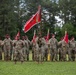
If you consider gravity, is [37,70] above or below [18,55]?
below

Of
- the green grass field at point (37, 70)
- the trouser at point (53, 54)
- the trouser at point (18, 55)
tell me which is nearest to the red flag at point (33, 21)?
the trouser at point (18, 55)

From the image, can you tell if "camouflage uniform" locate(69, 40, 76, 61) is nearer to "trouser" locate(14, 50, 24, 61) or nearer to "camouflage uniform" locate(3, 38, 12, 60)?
"camouflage uniform" locate(3, 38, 12, 60)

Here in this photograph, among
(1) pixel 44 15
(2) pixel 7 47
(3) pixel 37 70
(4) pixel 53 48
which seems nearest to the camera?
(3) pixel 37 70

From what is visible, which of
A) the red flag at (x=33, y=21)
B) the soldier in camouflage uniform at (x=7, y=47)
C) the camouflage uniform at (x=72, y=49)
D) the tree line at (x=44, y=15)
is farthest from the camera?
the tree line at (x=44, y=15)

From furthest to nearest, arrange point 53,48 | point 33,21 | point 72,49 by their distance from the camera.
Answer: point 72,49
point 53,48
point 33,21

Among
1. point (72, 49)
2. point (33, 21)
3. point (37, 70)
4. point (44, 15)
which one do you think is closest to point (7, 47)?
point (72, 49)

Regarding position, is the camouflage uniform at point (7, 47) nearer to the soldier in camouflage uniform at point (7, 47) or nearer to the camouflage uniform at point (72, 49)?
the soldier in camouflage uniform at point (7, 47)

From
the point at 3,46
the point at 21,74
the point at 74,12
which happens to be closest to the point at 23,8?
the point at 74,12

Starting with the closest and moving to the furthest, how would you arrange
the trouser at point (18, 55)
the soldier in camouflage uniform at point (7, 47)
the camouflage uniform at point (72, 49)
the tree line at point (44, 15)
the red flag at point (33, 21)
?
1. the red flag at point (33, 21)
2. the trouser at point (18, 55)
3. the soldier in camouflage uniform at point (7, 47)
4. the camouflage uniform at point (72, 49)
5. the tree line at point (44, 15)

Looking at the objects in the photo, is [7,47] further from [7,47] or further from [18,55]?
[18,55]

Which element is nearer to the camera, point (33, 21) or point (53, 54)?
point (33, 21)

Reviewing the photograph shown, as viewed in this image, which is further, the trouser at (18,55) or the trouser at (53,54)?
the trouser at (53,54)

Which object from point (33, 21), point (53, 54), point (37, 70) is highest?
point (33, 21)

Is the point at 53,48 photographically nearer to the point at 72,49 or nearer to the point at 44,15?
the point at 72,49
